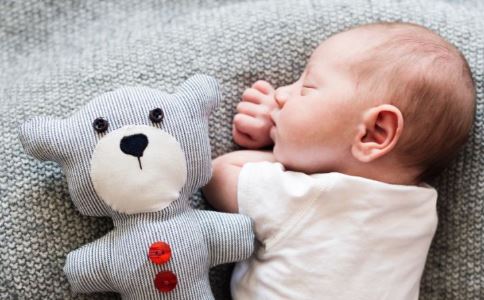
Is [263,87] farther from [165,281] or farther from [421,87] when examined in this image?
[165,281]

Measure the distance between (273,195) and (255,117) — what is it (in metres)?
0.15

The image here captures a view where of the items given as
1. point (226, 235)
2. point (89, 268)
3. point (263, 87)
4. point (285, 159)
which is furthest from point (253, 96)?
point (89, 268)

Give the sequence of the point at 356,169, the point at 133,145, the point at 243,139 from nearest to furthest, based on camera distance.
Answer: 1. the point at 133,145
2. the point at 356,169
3. the point at 243,139

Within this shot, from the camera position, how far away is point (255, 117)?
38.7 inches

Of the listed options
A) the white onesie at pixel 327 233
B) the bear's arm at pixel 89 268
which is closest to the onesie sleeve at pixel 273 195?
the white onesie at pixel 327 233

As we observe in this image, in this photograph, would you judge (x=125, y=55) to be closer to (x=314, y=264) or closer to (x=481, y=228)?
(x=314, y=264)

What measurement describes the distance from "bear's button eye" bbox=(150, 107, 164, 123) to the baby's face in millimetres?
195

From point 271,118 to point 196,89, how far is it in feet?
0.49

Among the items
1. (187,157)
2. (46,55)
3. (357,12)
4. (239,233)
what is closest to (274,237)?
(239,233)

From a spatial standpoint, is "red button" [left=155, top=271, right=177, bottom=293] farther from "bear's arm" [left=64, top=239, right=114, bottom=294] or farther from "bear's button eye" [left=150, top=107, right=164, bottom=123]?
"bear's button eye" [left=150, top=107, right=164, bottom=123]

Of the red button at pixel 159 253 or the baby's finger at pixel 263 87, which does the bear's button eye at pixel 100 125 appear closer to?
the red button at pixel 159 253

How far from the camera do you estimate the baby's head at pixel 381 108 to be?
2.81 feet

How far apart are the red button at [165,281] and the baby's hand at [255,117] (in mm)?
276

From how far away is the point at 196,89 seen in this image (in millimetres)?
875
